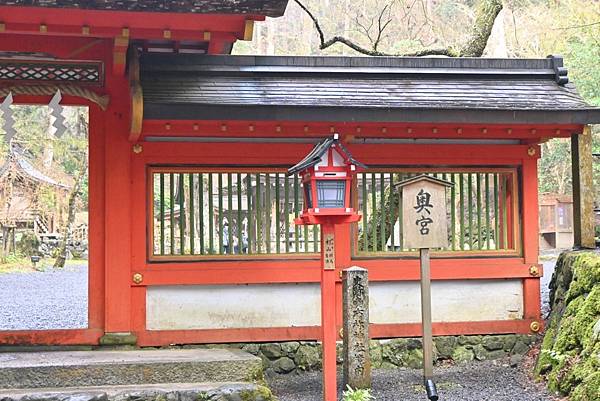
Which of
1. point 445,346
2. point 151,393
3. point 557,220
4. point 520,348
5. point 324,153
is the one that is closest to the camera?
point 151,393

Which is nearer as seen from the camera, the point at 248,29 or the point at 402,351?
the point at 248,29

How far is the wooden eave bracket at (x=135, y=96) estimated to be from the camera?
6.46 metres

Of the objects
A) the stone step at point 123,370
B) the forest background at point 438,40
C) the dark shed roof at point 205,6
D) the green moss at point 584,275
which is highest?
the forest background at point 438,40

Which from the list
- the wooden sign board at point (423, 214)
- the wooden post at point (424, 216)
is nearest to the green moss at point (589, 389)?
the wooden post at point (424, 216)

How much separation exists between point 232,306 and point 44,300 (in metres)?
9.35

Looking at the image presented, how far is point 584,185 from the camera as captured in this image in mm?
7816

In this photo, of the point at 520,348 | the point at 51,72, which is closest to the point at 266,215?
the point at 51,72

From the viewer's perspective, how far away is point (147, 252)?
7215mm

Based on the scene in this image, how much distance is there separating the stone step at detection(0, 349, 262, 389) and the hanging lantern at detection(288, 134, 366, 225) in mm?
1401

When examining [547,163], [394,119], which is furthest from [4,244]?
[394,119]

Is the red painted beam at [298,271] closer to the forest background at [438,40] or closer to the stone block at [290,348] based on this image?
the stone block at [290,348]

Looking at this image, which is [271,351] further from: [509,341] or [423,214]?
[509,341]

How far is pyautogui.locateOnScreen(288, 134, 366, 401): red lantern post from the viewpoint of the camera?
5930 millimetres

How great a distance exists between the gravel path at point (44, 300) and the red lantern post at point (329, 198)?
6282mm
